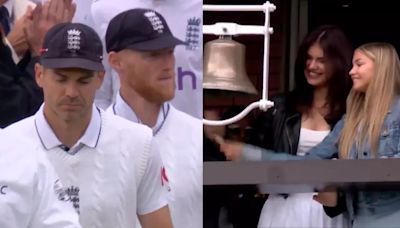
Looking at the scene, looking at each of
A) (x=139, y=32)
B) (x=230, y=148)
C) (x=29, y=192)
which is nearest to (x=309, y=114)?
(x=230, y=148)

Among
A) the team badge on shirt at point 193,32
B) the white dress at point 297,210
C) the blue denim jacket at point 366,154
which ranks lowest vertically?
the white dress at point 297,210

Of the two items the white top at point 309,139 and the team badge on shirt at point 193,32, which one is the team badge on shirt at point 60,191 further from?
the white top at point 309,139

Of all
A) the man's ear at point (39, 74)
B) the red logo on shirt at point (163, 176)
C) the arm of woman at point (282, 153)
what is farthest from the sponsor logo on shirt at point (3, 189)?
the arm of woman at point (282, 153)

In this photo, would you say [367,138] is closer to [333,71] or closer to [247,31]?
[333,71]

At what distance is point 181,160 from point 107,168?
0.22 m

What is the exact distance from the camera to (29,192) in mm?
3066

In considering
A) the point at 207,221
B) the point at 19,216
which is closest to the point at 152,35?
the point at 19,216

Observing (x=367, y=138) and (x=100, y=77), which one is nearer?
(x=100, y=77)

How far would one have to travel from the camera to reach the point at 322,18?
4.49 meters

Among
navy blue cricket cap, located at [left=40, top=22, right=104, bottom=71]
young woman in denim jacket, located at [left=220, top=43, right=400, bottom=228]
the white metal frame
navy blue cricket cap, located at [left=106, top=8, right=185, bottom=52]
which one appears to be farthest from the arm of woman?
navy blue cricket cap, located at [left=40, top=22, right=104, bottom=71]

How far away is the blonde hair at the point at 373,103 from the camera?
145 inches

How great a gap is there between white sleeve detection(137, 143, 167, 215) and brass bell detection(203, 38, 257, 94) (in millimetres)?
530

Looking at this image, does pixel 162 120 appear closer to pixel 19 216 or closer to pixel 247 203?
pixel 19 216

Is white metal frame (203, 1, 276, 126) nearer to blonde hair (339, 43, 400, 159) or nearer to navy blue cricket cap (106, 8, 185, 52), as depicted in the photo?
blonde hair (339, 43, 400, 159)
